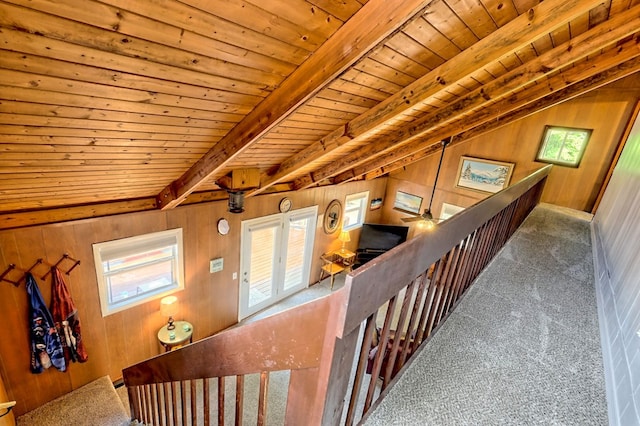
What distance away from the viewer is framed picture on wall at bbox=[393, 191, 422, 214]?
279 inches

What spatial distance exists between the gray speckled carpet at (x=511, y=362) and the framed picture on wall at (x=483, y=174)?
12.4 feet

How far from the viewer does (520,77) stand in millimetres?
2662

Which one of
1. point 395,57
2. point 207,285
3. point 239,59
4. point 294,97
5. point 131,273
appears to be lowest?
point 207,285

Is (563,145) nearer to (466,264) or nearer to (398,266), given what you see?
(466,264)

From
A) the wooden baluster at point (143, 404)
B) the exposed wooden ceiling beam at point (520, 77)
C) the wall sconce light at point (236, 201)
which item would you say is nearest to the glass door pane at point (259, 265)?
the wall sconce light at point (236, 201)

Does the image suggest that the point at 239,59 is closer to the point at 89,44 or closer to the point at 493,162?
the point at 89,44

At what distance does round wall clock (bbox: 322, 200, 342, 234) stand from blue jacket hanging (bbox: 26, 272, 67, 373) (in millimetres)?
4397

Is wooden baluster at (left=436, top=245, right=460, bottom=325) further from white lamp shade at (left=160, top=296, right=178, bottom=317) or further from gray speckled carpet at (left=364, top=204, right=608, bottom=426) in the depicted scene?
white lamp shade at (left=160, top=296, right=178, bottom=317)

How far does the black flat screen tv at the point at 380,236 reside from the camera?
6984mm

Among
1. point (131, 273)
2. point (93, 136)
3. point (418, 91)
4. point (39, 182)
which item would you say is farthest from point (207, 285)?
point (418, 91)

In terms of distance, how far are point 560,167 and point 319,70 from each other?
5.95 m

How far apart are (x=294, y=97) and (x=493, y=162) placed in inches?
216

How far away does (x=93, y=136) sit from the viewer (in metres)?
1.91

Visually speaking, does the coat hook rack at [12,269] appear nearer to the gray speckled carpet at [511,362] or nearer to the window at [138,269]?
the window at [138,269]
